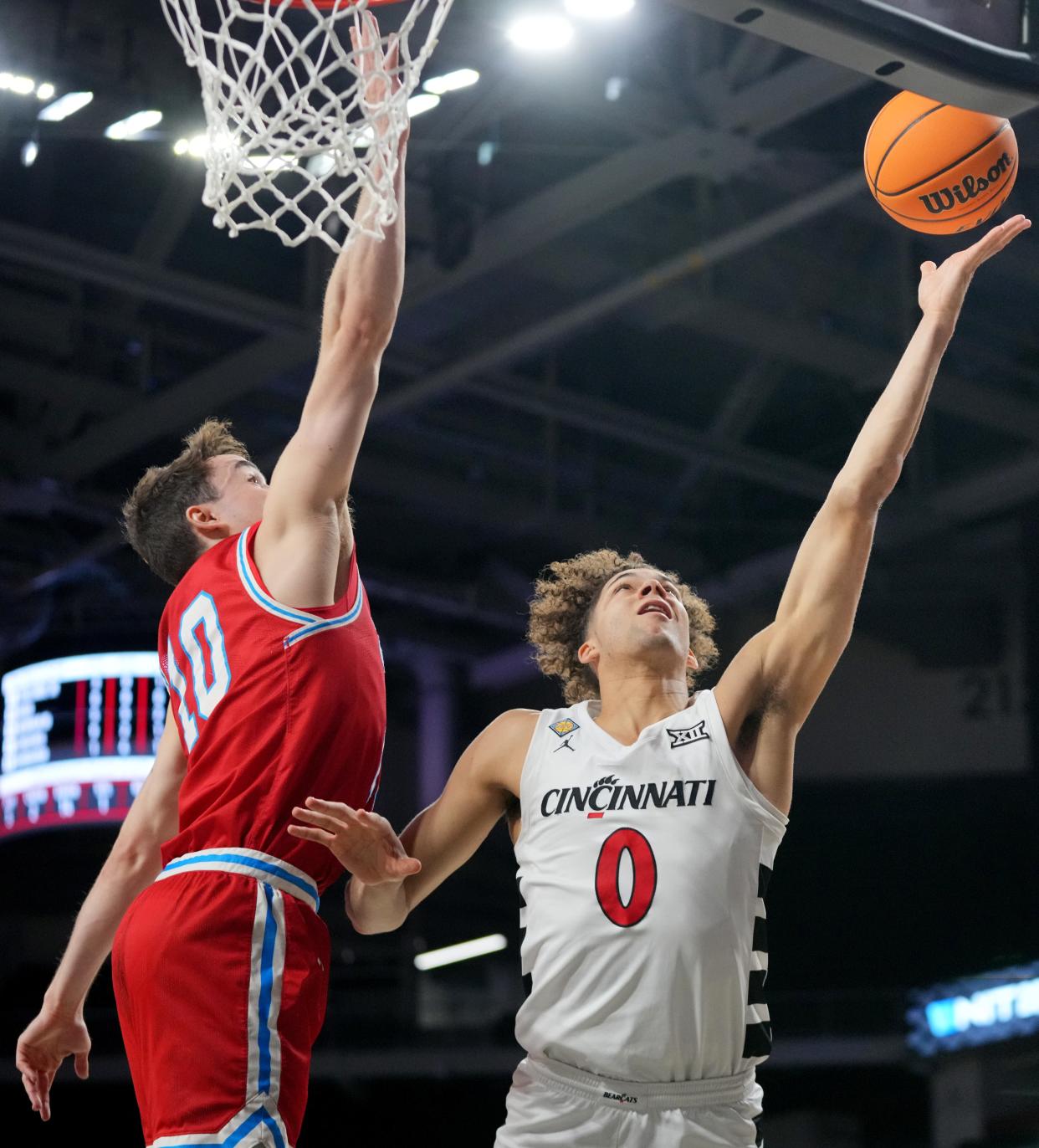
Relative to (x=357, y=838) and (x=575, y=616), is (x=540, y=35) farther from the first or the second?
(x=357, y=838)

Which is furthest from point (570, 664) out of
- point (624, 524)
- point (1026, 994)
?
point (1026, 994)

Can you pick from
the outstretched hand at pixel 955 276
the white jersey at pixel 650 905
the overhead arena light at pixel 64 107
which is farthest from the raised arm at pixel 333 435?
the overhead arena light at pixel 64 107

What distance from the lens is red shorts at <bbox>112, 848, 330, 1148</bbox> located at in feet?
8.57

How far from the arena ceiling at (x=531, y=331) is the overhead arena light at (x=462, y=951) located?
7.79 feet

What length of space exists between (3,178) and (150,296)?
1.23m

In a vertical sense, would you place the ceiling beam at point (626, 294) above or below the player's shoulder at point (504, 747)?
above

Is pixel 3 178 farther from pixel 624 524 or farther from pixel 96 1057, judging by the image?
pixel 96 1057

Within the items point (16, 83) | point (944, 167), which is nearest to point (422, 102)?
point (16, 83)

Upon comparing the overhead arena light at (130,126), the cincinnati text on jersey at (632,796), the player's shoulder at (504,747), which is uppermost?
the overhead arena light at (130,126)

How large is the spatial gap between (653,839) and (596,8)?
11.6 feet

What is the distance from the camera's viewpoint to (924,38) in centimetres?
314

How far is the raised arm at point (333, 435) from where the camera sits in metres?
2.88

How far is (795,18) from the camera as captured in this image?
3012 mm

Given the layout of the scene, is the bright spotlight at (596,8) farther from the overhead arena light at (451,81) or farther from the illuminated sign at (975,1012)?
the illuminated sign at (975,1012)
